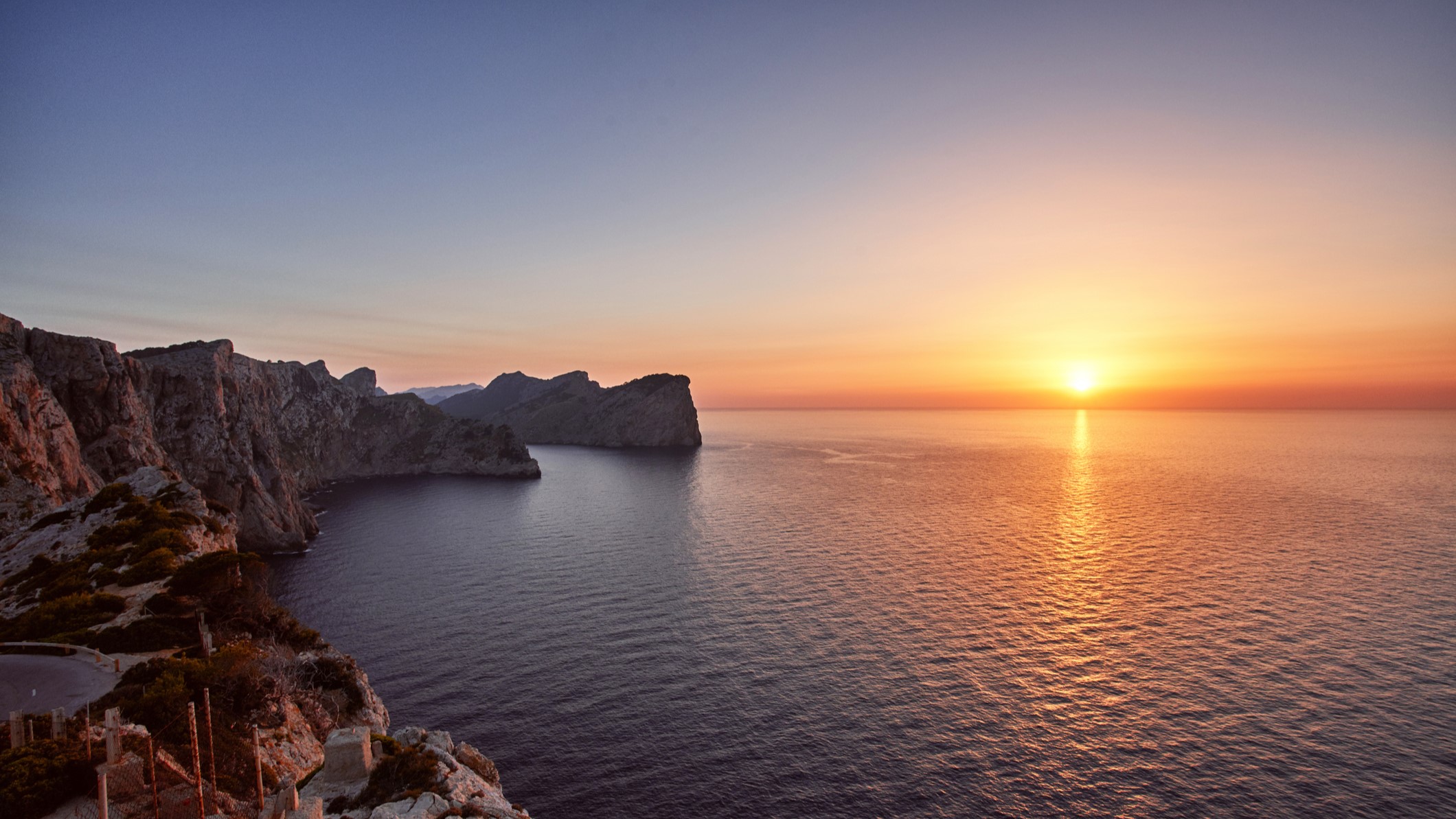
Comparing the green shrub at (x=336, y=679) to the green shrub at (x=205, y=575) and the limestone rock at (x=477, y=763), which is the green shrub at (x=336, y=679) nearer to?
the limestone rock at (x=477, y=763)

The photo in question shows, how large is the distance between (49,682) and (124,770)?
506 inches

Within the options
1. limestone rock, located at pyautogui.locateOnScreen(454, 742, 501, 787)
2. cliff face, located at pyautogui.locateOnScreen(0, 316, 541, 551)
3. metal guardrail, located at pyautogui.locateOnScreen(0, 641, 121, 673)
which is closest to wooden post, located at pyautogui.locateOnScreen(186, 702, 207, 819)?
limestone rock, located at pyautogui.locateOnScreen(454, 742, 501, 787)

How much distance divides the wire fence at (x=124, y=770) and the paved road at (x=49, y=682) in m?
3.73

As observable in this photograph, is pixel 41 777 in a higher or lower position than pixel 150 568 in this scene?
lower

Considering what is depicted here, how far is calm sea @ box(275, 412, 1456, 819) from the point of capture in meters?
37.8

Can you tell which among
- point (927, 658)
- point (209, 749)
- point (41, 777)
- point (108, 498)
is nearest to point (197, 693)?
point (209, 749)

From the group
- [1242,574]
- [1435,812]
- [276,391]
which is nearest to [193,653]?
[1435,812]

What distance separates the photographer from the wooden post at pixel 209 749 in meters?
19.7

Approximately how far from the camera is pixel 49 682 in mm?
26578

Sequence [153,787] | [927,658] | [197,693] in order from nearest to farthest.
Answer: [153,787] < [197,693] < [927,658]

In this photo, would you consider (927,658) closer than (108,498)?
No

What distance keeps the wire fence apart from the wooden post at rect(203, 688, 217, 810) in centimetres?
7

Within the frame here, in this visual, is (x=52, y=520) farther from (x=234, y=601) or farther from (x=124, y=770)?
(x=124, y=770)

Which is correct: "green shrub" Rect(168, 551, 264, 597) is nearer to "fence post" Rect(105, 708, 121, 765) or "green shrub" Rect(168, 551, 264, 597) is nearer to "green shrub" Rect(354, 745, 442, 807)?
"green shrub" Rect(354, 745, 442, 807)
